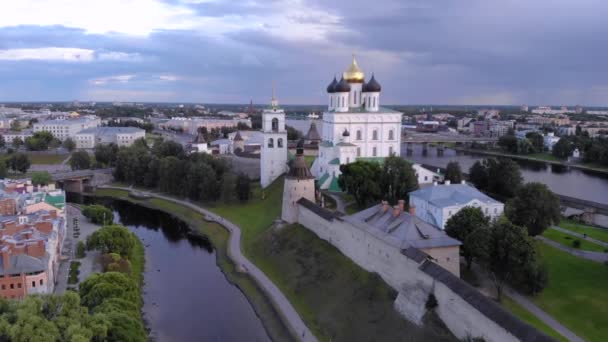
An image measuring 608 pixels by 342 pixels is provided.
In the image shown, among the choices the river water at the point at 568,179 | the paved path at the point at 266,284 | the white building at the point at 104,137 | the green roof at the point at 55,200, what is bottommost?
the paved path at the point at 266,284

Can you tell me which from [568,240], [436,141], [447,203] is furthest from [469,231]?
[436,141]

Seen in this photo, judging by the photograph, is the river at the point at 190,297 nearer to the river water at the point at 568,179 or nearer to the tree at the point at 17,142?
the river water at the point at 568,179

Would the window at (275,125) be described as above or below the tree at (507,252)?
above

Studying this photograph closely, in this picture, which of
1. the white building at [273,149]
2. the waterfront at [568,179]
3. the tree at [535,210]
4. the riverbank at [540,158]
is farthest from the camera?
the riverbank at [540,158]

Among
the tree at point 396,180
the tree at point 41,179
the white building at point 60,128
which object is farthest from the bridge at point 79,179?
the white building at point 60,128

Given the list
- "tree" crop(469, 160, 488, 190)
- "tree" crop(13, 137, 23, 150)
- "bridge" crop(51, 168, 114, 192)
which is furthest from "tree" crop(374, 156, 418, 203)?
"tree" crop(13, 137, 23, 150)

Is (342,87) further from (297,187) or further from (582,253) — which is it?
(582,253)
